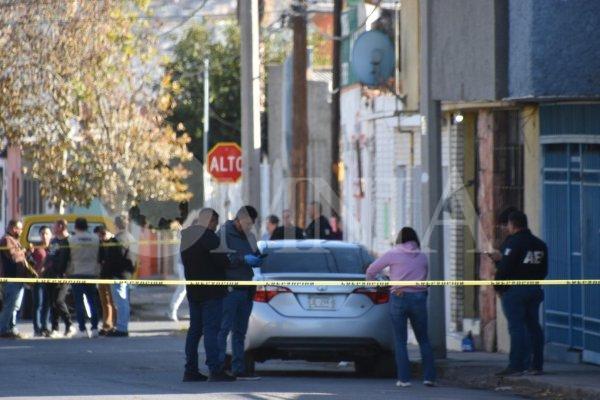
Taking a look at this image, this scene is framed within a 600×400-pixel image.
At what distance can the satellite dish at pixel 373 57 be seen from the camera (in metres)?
26.9

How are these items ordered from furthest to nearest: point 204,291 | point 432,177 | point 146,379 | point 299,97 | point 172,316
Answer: point 299,97 < point 172,316 < point 432,177 < point 146,379 < point 204,291

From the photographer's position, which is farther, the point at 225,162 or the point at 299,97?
the point at 299,97

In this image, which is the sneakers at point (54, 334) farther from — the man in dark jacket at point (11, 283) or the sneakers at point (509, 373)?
the sneakers at point (509, 373)

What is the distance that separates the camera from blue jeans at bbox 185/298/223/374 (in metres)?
17.5

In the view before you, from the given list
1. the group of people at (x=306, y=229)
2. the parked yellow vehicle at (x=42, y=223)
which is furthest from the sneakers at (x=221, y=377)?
the parked yellow vehicle at (x=42, y=223)

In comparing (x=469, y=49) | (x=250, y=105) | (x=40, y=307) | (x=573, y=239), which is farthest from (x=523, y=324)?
(x=40, y=307)

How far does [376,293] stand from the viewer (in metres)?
18.3

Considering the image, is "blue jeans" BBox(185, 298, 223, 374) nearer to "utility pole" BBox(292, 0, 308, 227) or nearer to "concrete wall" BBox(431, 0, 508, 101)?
"concrete wall" BBox(431, 0, 508, 101)

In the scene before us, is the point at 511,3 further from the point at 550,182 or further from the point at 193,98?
the point at 193,98

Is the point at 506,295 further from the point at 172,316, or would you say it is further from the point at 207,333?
the point at 172,316

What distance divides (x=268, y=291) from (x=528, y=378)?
2919 millimetres

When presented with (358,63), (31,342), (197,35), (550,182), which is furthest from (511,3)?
(197,35)

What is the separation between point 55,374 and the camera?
719 inches

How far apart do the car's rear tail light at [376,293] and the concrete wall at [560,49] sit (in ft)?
9.95
